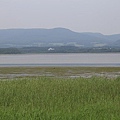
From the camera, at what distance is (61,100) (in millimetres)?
15602

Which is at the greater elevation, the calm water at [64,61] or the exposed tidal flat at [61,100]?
the exposed tidal flat at [61,100]

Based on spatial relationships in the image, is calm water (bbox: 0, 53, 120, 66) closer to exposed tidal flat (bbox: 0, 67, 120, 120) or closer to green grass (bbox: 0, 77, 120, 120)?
exposed tidal flat (bbox: 0, 67, 120, 120)

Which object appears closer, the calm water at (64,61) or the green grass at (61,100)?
the green grass at (61,100)

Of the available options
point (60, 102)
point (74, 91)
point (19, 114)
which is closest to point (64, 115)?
point (19, 114)

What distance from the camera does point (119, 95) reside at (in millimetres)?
17156

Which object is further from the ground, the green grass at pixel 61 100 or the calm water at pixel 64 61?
the green grass at pixel 61 100

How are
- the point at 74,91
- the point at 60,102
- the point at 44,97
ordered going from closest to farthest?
the point at 60,102
the point at 44,97
the point at 74,91

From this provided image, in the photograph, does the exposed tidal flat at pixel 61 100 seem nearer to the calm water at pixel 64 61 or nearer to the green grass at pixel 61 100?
the green grass at pixel 61 100

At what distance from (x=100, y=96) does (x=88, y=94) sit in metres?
0.66

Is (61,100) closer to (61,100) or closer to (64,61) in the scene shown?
(61,100)

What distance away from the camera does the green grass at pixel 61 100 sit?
11.5m

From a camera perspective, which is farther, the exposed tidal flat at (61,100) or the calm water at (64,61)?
the calm water at (64,61)

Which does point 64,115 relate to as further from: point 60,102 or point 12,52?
point 12,52

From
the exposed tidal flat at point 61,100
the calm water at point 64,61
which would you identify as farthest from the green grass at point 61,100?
the calm water at point 64,61
